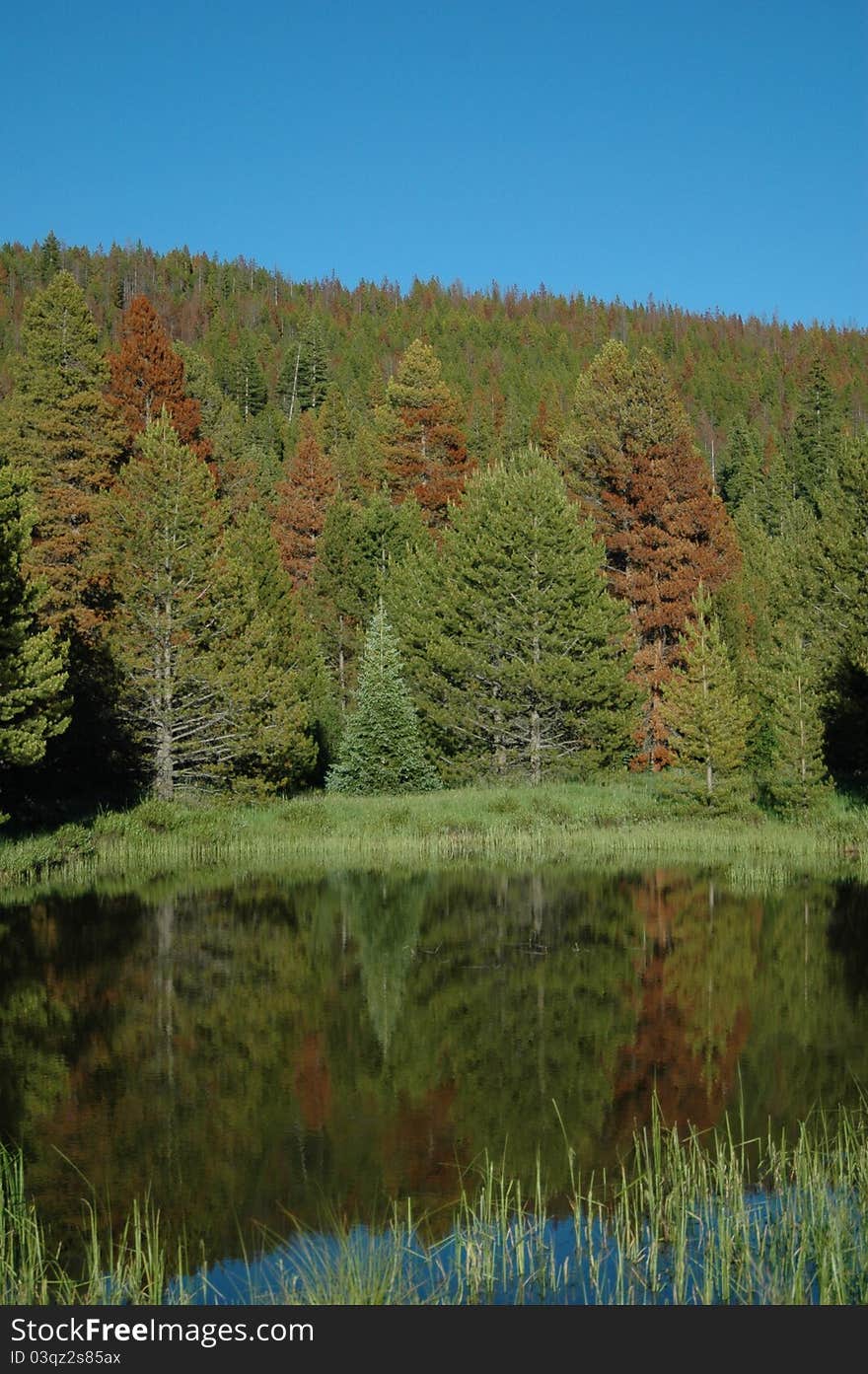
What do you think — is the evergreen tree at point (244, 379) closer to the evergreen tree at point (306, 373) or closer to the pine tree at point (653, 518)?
the evergreen tree at point (306, 373)

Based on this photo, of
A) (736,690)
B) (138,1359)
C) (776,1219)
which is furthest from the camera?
(736,690)

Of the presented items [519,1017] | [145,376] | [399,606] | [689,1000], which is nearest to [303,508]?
[145,376]

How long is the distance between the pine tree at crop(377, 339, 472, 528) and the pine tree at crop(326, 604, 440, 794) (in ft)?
76.1

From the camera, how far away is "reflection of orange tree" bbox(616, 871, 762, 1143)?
43.3 feet

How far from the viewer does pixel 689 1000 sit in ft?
59.2

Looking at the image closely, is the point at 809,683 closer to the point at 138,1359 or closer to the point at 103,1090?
the point at 103,1090

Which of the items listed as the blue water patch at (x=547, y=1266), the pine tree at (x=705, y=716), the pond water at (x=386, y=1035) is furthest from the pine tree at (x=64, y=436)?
the blue water patch at (x=547, y=1266)

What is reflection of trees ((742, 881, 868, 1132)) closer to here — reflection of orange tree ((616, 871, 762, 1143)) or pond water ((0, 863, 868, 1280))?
pond water ((0, 863, 868, 1280))

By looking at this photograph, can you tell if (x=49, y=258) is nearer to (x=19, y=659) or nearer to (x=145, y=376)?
(x=145, y=376)

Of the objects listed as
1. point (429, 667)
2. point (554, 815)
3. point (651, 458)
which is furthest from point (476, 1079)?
point (651, 458)

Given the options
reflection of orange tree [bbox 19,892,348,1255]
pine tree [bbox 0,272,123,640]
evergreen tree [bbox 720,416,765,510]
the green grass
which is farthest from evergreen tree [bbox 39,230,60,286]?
reflection of orange tree [bbox 19,892,348,1255]

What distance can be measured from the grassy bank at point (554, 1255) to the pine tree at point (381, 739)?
30983mm

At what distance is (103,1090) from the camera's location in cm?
1398

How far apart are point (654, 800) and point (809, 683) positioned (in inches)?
235
